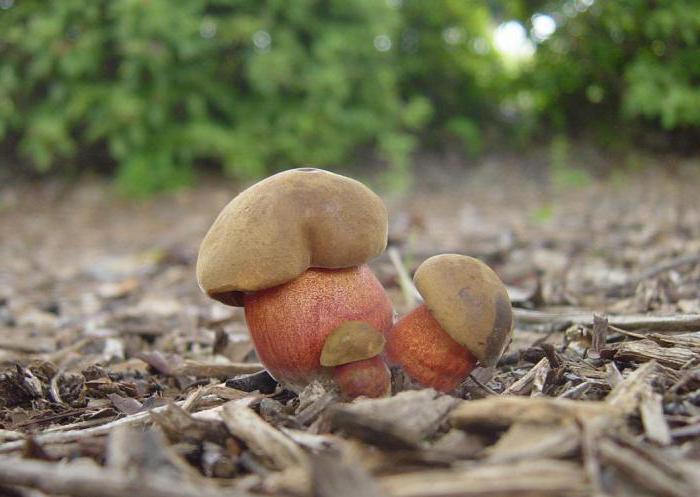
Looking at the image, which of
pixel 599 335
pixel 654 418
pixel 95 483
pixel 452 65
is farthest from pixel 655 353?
pixel 452 65

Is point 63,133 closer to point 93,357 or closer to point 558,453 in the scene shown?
point 93,357

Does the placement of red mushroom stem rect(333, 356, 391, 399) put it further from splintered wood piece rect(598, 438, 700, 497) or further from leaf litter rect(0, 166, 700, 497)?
splintered wood piece rect(598, 438, 700, 497)

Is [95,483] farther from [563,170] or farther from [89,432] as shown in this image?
[563,170]

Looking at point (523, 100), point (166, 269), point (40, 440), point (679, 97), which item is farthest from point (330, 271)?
point (523, 100)

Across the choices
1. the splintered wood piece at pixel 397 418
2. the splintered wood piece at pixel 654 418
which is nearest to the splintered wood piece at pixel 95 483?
the splintered wood piece at pixel 397 418

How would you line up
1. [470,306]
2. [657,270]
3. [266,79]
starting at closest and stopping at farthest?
[470,306] → [657,270] → [266,79]

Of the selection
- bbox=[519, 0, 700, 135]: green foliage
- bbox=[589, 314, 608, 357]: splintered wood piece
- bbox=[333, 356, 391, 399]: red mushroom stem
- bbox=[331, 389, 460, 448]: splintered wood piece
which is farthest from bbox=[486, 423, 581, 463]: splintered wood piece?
bbox=[519, 0, 700, 135]: green foliage

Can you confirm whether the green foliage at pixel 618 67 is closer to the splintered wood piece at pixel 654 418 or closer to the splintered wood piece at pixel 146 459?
the splintered wood piece at pixel 654 418
